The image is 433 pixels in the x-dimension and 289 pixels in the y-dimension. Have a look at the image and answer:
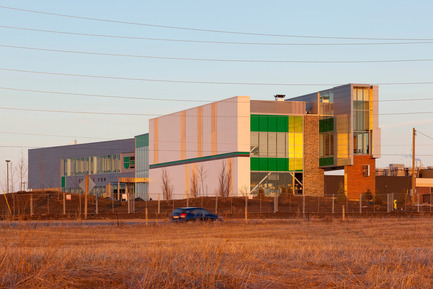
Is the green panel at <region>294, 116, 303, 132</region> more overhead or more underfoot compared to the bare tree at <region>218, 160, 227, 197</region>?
more overhead

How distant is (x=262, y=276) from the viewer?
12.1m

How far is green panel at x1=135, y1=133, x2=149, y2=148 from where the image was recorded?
328ft

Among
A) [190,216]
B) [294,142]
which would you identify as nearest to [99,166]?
[294,142]

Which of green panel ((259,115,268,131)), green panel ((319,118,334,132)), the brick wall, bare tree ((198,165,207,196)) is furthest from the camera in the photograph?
bare tree ((198,165,207,196))

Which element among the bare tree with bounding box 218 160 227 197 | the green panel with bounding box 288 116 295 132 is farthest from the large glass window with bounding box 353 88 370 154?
the bare tree with bounding box 218 160 227 197

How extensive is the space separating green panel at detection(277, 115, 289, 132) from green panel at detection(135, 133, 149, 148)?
28.1 meters

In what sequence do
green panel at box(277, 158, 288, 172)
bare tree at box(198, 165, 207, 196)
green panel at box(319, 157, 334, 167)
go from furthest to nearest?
1. bare tree at box(198, 165, 207, 196)
2. green panel at box(319, 157, 334, 167)
3. green panel at box(277, 158, 288, 172)

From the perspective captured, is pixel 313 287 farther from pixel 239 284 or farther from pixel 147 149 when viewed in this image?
pixel 147 149

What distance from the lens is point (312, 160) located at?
259ft

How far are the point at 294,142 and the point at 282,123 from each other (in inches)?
107

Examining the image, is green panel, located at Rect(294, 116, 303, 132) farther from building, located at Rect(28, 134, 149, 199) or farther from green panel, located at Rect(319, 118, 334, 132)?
building, located at Rect(28, 134, 149, 199)

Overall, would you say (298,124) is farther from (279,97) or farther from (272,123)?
(279,97)

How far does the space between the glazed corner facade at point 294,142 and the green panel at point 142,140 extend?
2077 cm

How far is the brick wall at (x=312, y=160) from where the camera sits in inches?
3098
